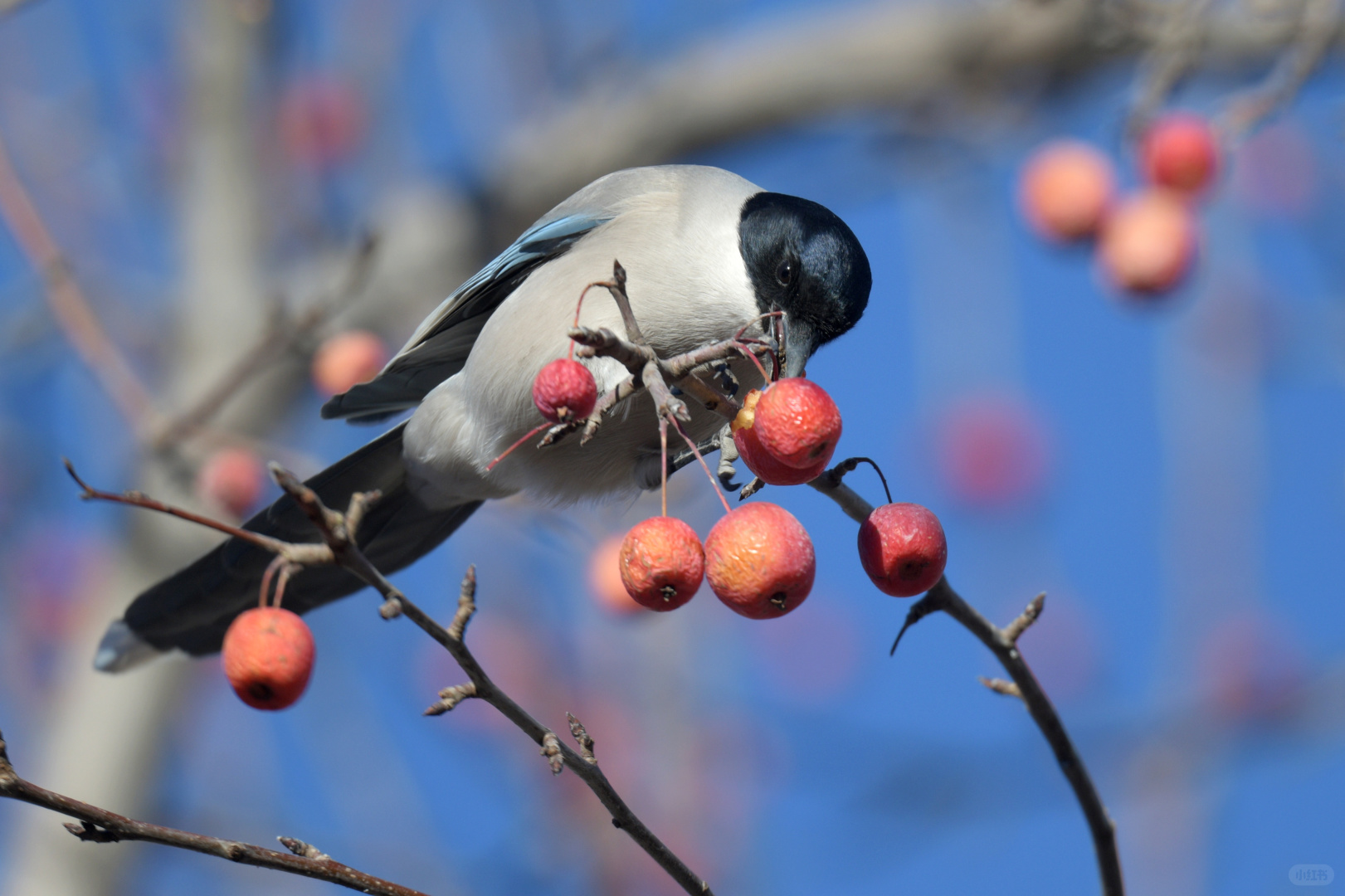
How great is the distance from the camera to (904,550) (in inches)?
66.5

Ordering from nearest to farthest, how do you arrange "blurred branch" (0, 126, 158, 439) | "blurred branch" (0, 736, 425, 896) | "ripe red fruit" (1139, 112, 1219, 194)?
"blurred branch" (0, 736, 425, 896)
"blurred branch" (0, 126, 158, 439)
"ripe red fruit" (1139, 112, 1219, 194)

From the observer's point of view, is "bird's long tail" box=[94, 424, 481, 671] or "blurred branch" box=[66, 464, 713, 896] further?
"bird's long tail" box=[94, 424, 481, 671]

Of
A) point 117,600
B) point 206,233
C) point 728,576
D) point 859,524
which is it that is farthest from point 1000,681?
point 206,233

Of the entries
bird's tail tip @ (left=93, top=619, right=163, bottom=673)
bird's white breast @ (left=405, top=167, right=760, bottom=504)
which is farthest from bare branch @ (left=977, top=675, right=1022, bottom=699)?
bird's tail tip @ (left=93, top=619, right=163, bottom=673)

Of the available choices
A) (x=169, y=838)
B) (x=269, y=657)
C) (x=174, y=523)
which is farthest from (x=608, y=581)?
(x=174, y=523)

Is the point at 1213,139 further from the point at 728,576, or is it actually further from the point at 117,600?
the point at 117,600

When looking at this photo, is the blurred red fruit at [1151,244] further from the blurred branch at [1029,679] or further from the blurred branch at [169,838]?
the blurred branch at [169,838]

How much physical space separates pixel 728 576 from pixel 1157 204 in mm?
2507

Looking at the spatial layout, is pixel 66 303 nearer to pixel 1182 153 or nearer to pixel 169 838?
pixel 169 838

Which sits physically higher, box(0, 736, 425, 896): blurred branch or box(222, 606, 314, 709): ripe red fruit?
box(222, 606, 314, 709): ripe red fruit

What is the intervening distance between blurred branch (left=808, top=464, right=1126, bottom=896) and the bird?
0.61m

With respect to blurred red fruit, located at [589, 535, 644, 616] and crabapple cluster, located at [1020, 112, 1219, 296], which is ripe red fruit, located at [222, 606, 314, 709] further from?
crabapple cluster, located at [1020, 112, 1219, 296]

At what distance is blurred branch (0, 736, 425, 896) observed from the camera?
1315 millimetres

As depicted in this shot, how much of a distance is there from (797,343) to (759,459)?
0.83m
